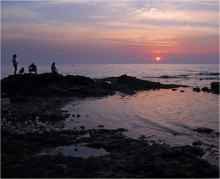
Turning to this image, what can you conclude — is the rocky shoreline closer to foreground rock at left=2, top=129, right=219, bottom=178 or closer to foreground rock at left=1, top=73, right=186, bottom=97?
foreground rock at left=2, top=129, right=219, bottom=178

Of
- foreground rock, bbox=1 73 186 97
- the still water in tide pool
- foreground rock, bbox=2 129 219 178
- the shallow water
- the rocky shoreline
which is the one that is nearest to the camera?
foreground rock, bbox=2 129 219 178

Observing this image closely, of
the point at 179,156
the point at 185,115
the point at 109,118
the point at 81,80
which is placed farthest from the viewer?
the point at 81,80

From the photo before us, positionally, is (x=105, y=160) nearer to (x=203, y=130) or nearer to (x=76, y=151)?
(x=76, y=151)

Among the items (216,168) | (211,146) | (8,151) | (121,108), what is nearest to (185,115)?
(121,108)

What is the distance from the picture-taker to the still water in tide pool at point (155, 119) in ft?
63.6

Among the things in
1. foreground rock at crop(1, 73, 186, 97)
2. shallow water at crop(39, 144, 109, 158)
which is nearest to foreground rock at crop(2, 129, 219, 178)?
shallow water at crop(39, 144, 109, 158)

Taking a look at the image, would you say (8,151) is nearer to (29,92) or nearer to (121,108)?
(121,108)

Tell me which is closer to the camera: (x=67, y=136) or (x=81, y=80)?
(x=67, y=136)

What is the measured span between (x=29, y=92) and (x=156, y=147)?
24.8 meters

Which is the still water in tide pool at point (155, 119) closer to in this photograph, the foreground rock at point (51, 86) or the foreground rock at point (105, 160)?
the foreground rock at point (105, 160)

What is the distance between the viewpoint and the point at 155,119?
25125 mm

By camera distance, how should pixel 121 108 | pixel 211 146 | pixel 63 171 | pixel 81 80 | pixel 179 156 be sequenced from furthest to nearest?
pixel 81 80, pixel 121 108, pixel 211 146, pixel 179 156, pixel 63 171

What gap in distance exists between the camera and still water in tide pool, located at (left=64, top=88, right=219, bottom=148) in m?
19.4

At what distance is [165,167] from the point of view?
1255 cm
